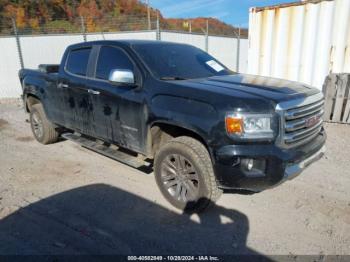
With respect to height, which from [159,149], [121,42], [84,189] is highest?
[121,42]

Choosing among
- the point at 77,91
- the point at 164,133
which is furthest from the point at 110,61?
the point at 164,133

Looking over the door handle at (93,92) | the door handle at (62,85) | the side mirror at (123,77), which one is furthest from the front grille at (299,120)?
the door handle at (62,85)

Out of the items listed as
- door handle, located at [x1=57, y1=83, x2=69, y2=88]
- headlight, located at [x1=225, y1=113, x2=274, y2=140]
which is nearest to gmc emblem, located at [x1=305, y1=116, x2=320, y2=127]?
headlight, located at [x1=225, y1=113, x2=274, y2=140]

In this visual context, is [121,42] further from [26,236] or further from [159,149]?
[26,236]

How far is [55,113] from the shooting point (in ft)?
18.4

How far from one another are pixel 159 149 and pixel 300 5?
5.22m

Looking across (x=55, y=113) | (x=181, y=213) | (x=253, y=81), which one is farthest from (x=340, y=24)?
(x=55, y=113)

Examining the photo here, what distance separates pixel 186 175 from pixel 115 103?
1.37 metres

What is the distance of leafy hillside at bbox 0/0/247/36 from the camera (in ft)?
54.2

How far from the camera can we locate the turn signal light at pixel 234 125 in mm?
3053

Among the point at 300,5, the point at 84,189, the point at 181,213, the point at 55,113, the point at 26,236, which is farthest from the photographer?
the point at 300,5

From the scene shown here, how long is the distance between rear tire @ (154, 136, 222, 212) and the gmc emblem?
3.80 feet

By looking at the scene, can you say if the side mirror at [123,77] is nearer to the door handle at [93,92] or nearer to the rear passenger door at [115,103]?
the rear passenger door at [115,103]

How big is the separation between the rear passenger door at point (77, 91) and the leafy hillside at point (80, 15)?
10.7m
